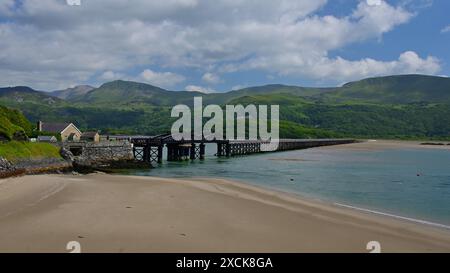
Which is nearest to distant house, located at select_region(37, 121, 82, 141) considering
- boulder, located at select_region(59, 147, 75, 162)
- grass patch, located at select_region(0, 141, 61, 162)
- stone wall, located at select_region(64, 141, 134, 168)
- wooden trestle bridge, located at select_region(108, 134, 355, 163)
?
wooden trestle bridge, located at select_region(108, 134, 355, 163)

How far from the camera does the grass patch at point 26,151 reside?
122 feet

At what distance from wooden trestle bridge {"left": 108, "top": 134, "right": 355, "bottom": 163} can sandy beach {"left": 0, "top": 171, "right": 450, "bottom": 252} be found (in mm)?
39689

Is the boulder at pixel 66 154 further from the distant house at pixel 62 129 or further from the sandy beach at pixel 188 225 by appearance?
the sandy beach at pixel 188 225

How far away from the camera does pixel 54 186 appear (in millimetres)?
28219

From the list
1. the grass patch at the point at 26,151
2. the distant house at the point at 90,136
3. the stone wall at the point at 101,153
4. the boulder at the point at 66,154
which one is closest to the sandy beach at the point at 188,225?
the grass patch at the point at 26,151

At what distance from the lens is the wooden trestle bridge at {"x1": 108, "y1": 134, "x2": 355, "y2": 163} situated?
2627 inches

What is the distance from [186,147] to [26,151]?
38023mm

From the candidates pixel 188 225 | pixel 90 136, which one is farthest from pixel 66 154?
pixel 188 225

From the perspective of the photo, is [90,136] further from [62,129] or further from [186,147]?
[186,147]

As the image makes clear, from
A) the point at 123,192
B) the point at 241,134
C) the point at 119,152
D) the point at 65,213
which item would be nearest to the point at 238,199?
the point at 123,192

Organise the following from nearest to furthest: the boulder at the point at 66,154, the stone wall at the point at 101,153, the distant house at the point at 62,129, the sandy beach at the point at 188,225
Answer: the sandy beach at the point at 188,225, the boulder at the point at 66,154, the stone wall at the point at 101,153, the distant house at the point at 62,129

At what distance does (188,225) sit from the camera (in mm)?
16812

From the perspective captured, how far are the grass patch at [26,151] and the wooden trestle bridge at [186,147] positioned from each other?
2043 centimetres
